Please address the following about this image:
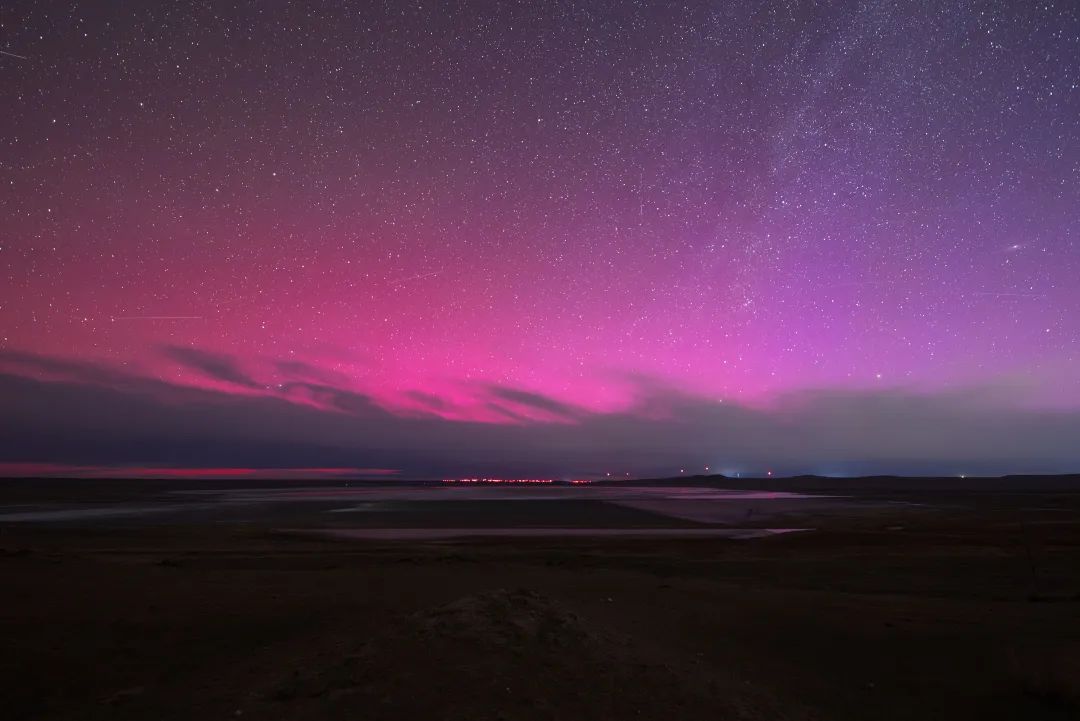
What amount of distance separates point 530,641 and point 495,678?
3.66ft

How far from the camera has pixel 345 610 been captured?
14.1 metres

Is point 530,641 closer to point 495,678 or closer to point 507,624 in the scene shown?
point 507,624

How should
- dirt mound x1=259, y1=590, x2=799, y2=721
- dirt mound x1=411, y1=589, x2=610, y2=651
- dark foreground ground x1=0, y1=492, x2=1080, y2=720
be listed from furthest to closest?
dirt mound x1=411, y1=589, x2=610, y2=651, dark foreground ground x1=0, y1=492, x2=1080, y2=720, dirt mound x1=259, y1=590, x2=799, y2=721

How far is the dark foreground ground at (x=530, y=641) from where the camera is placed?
870 cm

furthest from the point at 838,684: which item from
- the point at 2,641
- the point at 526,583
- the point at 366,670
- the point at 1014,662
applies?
the point at 2,641

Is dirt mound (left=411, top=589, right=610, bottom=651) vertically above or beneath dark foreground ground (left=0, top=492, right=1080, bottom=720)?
above

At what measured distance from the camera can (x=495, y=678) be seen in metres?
8.65

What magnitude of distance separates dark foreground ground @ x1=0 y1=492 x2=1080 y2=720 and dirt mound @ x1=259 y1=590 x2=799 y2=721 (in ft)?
0.10

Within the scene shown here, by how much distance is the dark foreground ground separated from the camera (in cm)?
870

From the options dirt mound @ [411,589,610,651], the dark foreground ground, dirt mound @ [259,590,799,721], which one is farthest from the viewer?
dirt mound @ [411,589,610,651]

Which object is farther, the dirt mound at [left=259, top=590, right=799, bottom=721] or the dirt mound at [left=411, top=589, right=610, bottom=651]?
the dirt mound at [left=411, top=589, right=610, bottom=651]

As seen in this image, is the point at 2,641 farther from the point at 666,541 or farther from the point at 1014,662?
the point at 666,541

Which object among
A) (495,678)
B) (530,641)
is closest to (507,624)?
(530,641)

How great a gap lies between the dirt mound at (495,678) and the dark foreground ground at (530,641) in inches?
1.2
